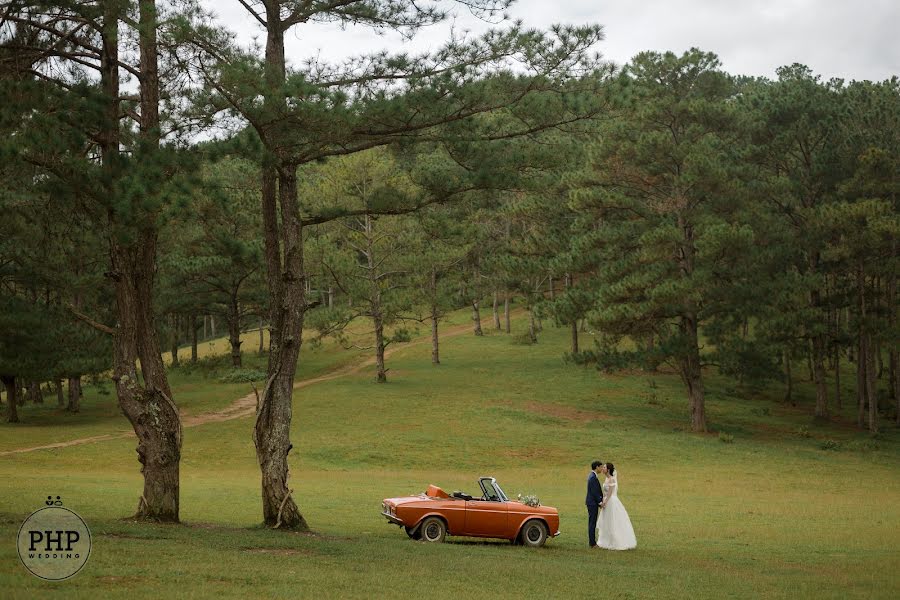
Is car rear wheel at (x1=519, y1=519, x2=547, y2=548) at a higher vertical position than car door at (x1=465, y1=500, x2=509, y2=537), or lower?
lower

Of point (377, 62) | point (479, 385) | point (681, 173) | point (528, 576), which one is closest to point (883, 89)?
point (681, 173)

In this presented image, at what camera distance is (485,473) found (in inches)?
1156

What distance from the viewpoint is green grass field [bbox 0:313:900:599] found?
452 inches

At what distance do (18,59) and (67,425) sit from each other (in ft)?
86.6

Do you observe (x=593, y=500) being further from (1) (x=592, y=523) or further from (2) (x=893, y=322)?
(2) (x=893, y=322)

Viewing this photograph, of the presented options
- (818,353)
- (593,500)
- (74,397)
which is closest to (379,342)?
(74,397)

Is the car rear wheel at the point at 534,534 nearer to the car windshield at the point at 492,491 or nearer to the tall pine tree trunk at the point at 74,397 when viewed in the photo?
the car windshield at the point at 492,491

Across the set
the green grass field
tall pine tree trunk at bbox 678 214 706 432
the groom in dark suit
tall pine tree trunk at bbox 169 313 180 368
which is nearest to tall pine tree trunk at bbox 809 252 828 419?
the green grass field

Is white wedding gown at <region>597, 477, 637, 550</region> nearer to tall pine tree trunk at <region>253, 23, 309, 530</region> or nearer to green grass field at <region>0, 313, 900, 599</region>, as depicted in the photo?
green grass field at <region>0, 313, 900, 599</region>

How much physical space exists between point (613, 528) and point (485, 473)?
45.5 feet

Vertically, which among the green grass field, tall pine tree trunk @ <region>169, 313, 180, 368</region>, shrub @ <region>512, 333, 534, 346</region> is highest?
tall pine tree trunk @ <region>169, 313, 180, 368</region>

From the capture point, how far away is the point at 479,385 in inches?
1780

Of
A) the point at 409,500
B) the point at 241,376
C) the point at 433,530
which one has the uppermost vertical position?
the point at 241,376

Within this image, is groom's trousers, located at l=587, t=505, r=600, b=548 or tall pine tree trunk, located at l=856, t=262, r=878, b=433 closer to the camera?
groom's trousers, located at l=587, t=505, r=600, b=548
